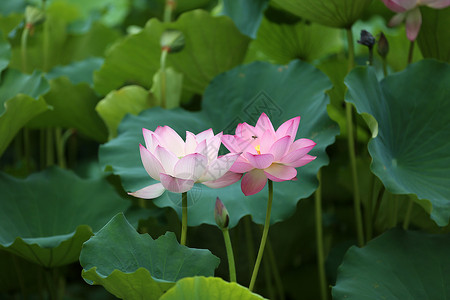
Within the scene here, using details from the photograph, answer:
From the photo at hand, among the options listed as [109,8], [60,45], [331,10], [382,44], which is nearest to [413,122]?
[382,44]

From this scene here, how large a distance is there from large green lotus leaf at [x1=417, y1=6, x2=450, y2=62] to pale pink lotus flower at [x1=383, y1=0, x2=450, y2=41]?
10 cm

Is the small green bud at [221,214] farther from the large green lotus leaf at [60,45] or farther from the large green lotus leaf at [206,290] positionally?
the large green lotus leaf at [60,45]

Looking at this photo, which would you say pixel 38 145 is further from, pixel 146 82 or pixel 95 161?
pixel 146 82

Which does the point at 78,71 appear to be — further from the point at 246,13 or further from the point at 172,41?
the point at 246,13

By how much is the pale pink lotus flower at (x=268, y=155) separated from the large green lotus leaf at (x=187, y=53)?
0.58m

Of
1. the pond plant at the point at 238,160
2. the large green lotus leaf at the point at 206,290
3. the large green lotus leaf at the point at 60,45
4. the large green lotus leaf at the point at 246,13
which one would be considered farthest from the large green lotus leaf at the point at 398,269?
the large green lotus leaf at the point at 60,45

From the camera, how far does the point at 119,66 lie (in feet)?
3.95

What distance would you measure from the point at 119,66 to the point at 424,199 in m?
0.76

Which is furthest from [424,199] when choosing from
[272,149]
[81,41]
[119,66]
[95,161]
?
[81,41]

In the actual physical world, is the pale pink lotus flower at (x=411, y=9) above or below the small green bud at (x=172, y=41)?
above

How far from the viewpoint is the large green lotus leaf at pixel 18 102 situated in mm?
901

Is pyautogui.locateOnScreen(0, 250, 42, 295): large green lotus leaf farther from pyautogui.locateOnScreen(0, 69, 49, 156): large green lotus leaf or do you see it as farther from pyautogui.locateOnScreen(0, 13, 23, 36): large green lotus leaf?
pyautogui.locateOnScreen(0, 13, 23, 36): large green lotus leaf

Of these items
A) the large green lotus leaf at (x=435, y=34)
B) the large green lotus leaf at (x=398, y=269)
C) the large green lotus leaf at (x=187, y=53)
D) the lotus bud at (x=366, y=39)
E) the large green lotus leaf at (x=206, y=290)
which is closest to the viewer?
the large green lotus leaf at (x=206, y=290)

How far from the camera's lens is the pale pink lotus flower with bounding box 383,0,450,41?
894 millimetres
